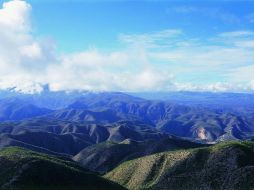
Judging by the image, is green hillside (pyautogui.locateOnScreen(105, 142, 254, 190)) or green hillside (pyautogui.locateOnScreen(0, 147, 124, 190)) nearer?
green hillside (pyautogui.locateOnScreen(0, 147, 124, 190))

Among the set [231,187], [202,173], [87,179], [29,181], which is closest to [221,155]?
[202,173]

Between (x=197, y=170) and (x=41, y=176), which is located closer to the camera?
(x=41, y=176)

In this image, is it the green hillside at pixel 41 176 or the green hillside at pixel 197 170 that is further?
the green hillside at pixel 197 170

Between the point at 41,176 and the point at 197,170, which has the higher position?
the point at 197,170
